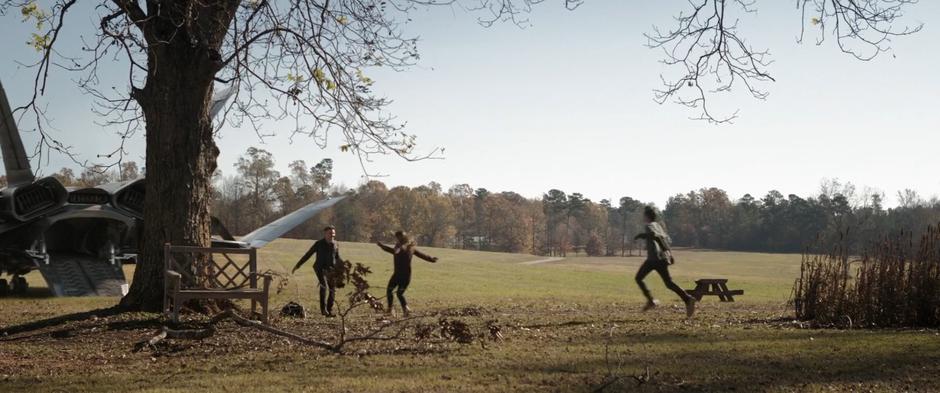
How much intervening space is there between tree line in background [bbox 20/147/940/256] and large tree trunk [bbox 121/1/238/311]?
5436 centimetres

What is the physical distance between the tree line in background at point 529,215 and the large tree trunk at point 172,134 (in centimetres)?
5436

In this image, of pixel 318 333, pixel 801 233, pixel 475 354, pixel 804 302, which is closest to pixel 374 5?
pixel 318 333

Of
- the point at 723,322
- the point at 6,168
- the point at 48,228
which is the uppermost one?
the point at 6,168

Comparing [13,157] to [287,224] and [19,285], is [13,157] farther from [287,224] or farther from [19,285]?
[287,224]

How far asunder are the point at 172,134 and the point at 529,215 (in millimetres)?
103011

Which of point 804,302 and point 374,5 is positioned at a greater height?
point 374,5

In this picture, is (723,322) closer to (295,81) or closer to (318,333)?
(318,333)

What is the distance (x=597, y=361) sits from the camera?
28.5 feet

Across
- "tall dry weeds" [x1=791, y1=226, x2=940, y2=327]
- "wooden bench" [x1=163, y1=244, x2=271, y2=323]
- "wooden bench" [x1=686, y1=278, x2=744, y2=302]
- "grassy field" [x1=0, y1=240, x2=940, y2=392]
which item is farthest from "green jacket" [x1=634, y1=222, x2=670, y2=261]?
"wooden bench" [x1=686, y1=278, x2=744, y2=302]

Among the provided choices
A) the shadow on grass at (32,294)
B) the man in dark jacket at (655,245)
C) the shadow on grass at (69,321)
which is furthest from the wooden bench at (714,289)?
the shadow on grass at (32,294)

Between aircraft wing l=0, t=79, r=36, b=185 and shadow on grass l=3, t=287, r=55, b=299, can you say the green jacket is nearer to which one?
shadow on grass l=3, t=287, r=55, b=299

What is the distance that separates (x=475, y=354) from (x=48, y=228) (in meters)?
17.5

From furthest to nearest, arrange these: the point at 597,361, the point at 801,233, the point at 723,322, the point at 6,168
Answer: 1. the point at 801,233
2. the point at 6,168
3. the point at 723,322
4. the point at 597,361

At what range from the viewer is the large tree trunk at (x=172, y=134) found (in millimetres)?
13492
